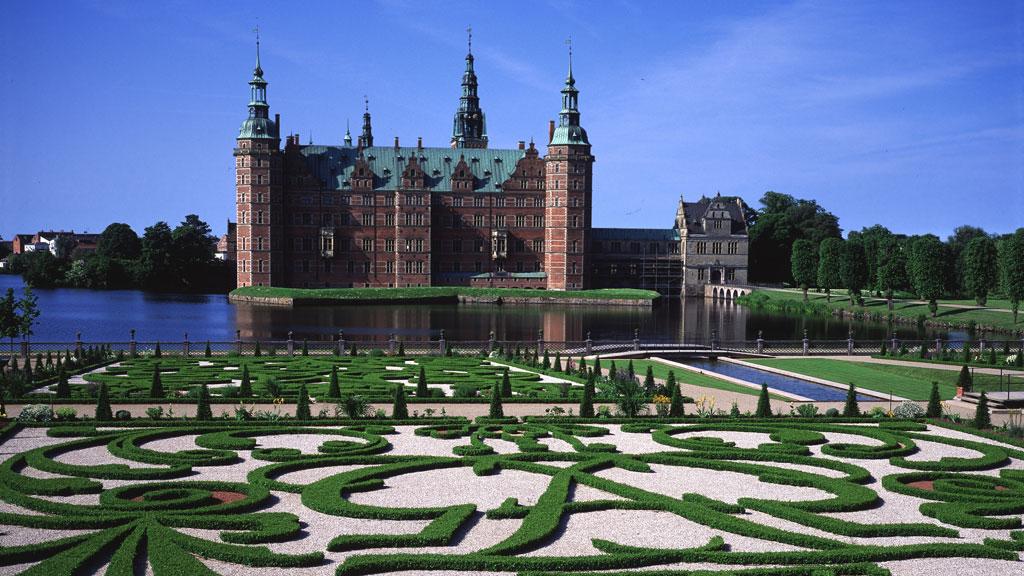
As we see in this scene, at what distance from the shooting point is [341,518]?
43.6 ft

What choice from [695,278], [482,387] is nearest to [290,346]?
[482,387]

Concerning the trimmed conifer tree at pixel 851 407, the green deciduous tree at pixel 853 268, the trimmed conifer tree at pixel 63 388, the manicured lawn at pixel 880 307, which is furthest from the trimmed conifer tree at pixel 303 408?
the green deciduous tree at pixel 853 268

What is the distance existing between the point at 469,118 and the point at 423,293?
30.2m

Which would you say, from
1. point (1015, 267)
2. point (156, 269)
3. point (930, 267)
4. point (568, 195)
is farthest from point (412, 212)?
point (1015, 267)

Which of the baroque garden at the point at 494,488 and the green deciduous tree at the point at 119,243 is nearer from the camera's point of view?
the baroque garden at the point at 494,488

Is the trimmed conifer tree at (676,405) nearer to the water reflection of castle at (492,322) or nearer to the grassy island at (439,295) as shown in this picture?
the water reflection of castle at (492,322)

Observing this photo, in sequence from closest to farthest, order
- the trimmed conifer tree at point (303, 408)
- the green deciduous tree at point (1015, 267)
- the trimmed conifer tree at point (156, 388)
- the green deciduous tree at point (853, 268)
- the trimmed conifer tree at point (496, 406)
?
the trimmed conifer tree at point (303, 408) < the trimmed conifer tree at point (496, 406) < the trimmed conifer tree at point (156, 388) < the green deciduous tree at point (1015, 267) < the green deciduous tree at point (853, 268)

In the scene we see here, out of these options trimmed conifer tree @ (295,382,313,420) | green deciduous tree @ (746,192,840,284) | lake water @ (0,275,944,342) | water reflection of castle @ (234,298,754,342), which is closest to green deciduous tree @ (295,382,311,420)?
trimmed conifer tree @ (295,382,313,420)

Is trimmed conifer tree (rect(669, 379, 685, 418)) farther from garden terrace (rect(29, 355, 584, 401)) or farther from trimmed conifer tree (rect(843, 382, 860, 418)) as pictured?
trimmed conifer tree (rect(843, 382, 860, 418))

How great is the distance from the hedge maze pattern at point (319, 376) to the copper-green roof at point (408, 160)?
61.7 meters

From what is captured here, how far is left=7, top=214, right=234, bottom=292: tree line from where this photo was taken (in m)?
103

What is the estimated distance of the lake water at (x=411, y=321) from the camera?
5178cm

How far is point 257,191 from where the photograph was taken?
3447 inches

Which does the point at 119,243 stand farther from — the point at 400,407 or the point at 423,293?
the point at 400,407
